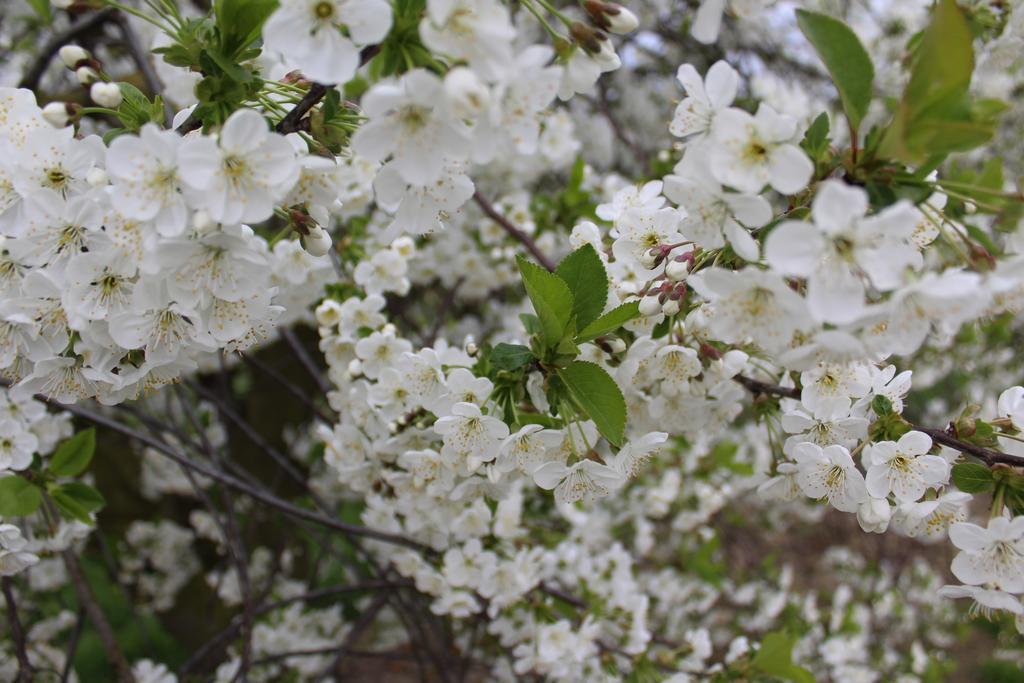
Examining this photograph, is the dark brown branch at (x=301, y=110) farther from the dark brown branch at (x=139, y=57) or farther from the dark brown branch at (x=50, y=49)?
the dark brown branch at (x=50, y=49)

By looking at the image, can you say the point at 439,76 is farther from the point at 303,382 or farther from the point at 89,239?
the point at 303,382

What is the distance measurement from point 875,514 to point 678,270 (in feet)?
1.94

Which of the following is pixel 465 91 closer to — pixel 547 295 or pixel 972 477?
pixel 547 295

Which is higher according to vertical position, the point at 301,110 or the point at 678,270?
the point at 301,110

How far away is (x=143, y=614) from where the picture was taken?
3863 millimetres

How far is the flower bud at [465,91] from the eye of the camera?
85cm

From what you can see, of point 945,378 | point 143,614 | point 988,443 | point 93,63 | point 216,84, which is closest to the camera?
point 216,84

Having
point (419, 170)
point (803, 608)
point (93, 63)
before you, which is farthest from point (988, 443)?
point (803, 608)

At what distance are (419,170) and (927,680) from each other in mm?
4443

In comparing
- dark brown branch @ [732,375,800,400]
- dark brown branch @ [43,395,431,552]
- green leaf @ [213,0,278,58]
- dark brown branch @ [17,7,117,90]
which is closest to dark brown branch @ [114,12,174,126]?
dark brown branch @ [17,7,117,90]

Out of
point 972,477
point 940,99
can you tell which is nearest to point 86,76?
point 940,99

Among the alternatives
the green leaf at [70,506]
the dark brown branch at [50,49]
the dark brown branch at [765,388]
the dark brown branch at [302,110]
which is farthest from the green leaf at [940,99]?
the dark brown branch at [50,49]

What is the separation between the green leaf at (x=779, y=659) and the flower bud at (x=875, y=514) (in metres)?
0.65

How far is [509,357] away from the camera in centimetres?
131
